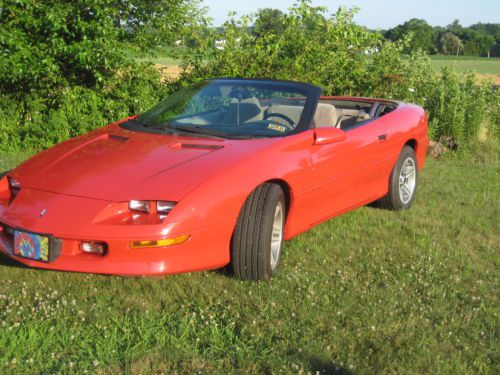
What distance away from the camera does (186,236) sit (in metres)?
3.49

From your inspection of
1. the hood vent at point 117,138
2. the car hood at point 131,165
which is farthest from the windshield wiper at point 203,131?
the hood vent at point 117,138

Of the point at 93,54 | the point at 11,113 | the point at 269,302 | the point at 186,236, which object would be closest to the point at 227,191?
the point at 186,236

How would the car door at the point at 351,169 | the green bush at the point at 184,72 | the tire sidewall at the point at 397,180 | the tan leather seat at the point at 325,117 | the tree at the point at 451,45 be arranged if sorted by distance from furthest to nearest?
the tree at the point at 451,45 < the green bush at the point at 184,72 < the tire sidewall at the point at 397,180 < the tan leather seat at the point at 325,117 < the car door at the point at 351,169

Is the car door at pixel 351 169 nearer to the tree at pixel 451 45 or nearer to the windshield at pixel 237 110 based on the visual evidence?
the windshield at pixel 237 110

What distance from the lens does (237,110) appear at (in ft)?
15.6

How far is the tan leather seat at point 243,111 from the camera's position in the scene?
4.65 meters

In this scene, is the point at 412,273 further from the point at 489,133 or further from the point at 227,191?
the point at 489,133

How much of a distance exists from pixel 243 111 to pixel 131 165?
1.20 meters

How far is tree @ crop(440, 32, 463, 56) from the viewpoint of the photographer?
84062 mm

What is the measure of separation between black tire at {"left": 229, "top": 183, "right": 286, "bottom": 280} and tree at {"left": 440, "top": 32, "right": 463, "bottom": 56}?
284ft

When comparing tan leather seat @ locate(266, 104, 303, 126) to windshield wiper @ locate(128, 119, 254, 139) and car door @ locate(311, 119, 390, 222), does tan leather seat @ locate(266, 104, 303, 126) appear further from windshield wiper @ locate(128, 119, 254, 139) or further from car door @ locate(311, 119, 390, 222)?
windshield wiper @ locate(128, 119, 254, 139)

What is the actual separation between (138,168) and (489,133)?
25.7ft

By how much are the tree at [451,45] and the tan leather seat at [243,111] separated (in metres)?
85.7

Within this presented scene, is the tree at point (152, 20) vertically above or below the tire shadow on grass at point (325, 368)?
above
